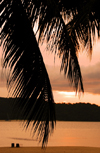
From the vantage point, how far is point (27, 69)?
15.3ft

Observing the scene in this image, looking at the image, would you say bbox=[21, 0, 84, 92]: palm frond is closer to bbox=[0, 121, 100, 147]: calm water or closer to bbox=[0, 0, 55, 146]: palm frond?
bbox=[0, 0, 55, 146]: palm frond

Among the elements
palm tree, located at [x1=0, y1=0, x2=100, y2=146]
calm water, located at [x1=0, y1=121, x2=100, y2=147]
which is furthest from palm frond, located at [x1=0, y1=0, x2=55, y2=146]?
calm water, located at [x1=0, y1=121, x2=100, y2=147]

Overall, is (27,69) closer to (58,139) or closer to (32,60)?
(32,60)

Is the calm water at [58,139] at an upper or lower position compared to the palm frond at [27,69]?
lower

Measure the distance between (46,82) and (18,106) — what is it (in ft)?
1.85

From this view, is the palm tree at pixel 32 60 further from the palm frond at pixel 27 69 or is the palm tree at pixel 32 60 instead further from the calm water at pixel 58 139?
the calm water at pixel 58 139

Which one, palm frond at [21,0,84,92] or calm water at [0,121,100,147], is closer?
palm frond at [21,0,84,92]

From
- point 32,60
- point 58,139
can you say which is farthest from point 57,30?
point 58,139

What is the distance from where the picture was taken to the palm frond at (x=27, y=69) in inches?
180

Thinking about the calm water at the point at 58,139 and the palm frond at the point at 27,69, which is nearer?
the palm frond at the point at 27,69

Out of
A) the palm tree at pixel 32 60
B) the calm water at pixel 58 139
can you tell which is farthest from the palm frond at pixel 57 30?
the calm water at pixel 58 139

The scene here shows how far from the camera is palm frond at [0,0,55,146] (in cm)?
457

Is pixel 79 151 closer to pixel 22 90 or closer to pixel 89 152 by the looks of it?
pixel 89 152

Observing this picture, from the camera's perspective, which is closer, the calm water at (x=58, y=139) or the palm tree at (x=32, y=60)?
the palm tree at (x=32, y=60)
